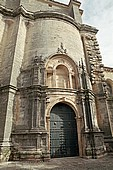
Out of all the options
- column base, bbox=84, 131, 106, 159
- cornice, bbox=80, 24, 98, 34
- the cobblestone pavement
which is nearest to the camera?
the cobblestone pavement

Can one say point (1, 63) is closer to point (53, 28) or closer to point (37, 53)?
point (37, 53)

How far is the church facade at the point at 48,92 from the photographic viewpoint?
8.39 meters

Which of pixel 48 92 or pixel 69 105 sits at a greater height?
pixel 48 92

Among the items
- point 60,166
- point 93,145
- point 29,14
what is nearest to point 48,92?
point 93,145

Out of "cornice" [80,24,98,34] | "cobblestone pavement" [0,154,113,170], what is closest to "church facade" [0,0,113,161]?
"cobblestone pavement" [0,154,113,170]

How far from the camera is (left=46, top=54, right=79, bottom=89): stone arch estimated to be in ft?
34.8

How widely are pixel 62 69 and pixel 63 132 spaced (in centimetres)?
478

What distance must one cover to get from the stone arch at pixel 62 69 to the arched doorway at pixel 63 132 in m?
1.68

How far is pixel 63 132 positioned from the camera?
30.5 feet

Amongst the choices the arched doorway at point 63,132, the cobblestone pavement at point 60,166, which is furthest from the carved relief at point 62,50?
the cobblestone pavement at point 60,166

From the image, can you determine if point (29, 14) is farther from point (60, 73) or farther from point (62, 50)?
point (60, 73)

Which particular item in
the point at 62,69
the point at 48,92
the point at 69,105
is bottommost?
the point at 69,105

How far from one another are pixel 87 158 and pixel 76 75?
225 inches

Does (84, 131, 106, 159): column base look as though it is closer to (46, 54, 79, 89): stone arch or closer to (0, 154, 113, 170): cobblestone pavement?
(0, 154, 113, 170): cobblestone pavement
